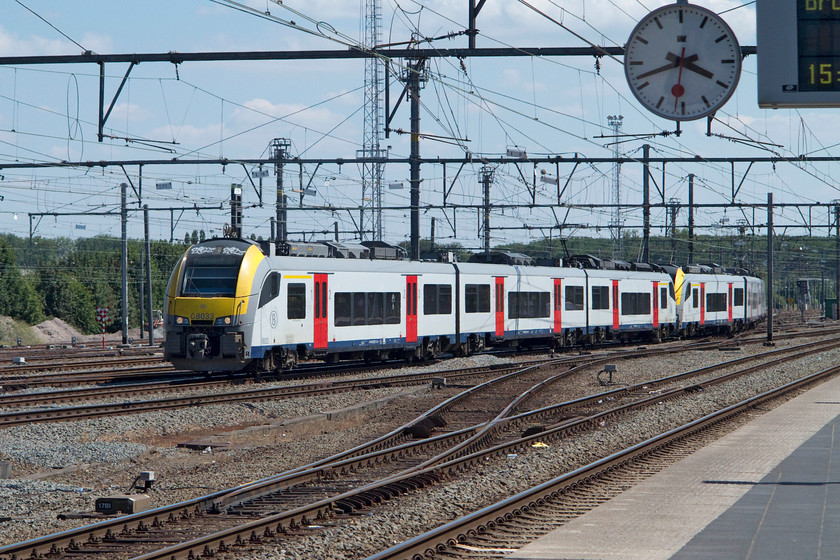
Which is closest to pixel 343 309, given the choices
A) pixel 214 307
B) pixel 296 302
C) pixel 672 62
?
pixel 296 302

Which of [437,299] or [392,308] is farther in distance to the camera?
[437,299]

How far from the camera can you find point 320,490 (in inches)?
458

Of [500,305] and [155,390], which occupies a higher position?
[500,305]

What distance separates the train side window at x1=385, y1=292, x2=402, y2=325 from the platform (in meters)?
14.9

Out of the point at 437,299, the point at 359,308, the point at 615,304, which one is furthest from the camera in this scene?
the point at 615,304

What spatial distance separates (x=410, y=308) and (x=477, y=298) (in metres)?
4.23

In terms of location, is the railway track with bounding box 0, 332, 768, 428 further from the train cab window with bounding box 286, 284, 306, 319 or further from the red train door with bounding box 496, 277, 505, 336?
the red train door with bounding box 496, 277, 505, 336

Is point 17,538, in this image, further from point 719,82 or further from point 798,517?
point 719,82

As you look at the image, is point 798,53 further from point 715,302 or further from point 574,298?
point 715,302

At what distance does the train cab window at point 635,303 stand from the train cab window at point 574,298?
409cm

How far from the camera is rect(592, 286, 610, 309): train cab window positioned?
137 ft

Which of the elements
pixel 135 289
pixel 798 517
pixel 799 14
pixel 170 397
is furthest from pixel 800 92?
pixel 135 289

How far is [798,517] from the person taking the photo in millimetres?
9445

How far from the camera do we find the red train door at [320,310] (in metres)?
25.9
